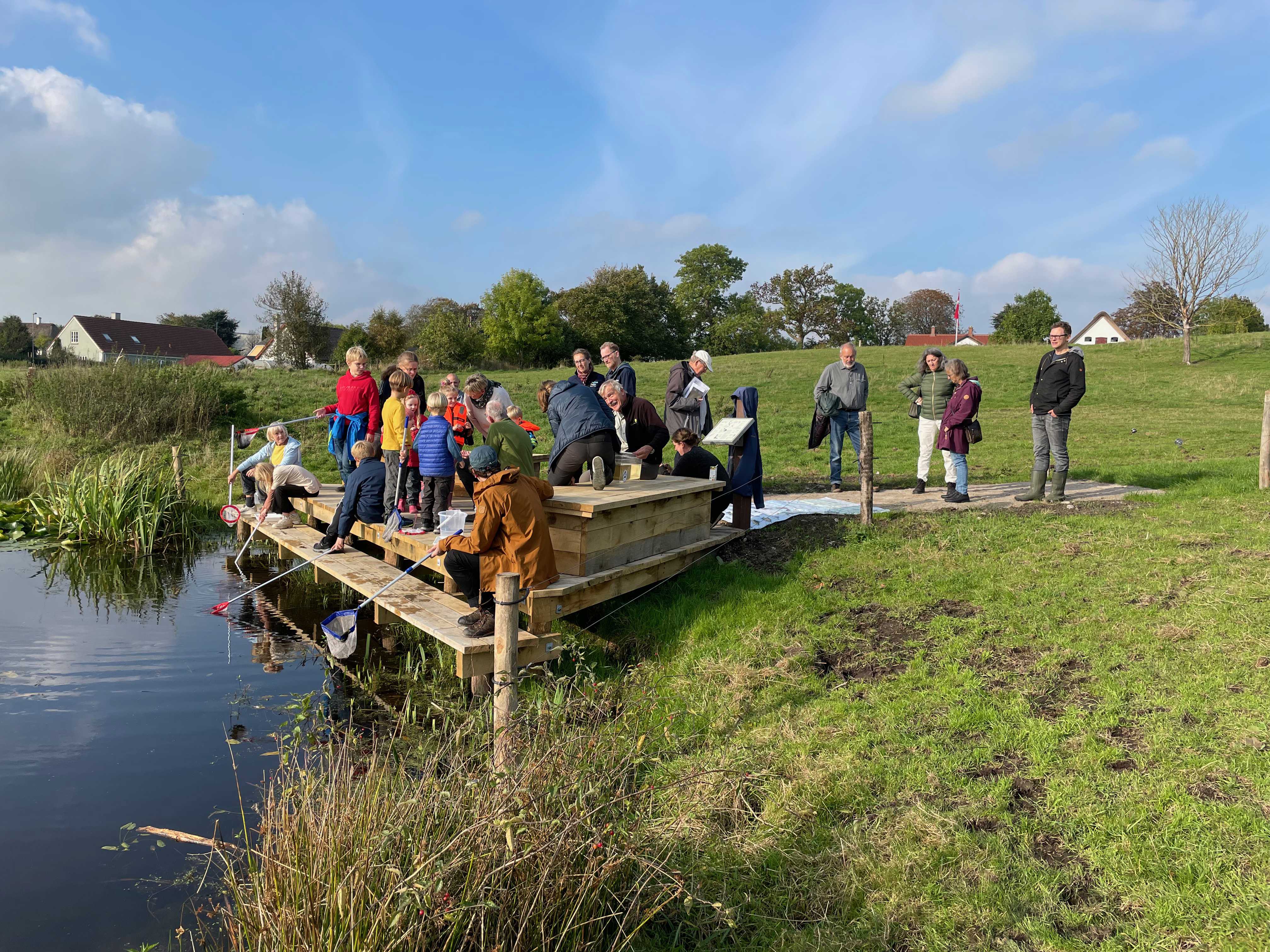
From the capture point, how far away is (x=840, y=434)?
10844mm

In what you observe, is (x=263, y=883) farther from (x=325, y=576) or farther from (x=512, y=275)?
(x=512, y=275)

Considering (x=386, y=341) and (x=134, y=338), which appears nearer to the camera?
(x=386, y=341)

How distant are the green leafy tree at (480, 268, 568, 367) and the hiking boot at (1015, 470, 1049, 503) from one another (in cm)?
4808

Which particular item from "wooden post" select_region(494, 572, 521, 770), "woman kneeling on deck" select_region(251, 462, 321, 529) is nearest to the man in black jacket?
"wooden post" select_region(494, 572, 521, 770)

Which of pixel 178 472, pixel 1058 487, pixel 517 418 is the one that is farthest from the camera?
pixel 178 472

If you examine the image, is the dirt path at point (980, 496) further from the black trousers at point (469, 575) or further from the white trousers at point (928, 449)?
the black trousers at point (469, 575)

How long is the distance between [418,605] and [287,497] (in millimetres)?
5345

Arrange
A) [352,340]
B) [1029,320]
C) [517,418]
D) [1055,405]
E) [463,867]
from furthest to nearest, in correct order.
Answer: [1029,320]
[352,340]
[1055,405]
[517,418]
[463,867]

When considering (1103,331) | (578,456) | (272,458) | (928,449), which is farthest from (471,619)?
(1103,331)

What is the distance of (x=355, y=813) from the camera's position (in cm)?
351

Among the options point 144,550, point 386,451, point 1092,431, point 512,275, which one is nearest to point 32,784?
point 386,451

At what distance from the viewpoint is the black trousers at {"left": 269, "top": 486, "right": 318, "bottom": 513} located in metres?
11.0

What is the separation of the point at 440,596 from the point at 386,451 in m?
2.28

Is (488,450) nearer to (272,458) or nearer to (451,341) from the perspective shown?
(272,458)
